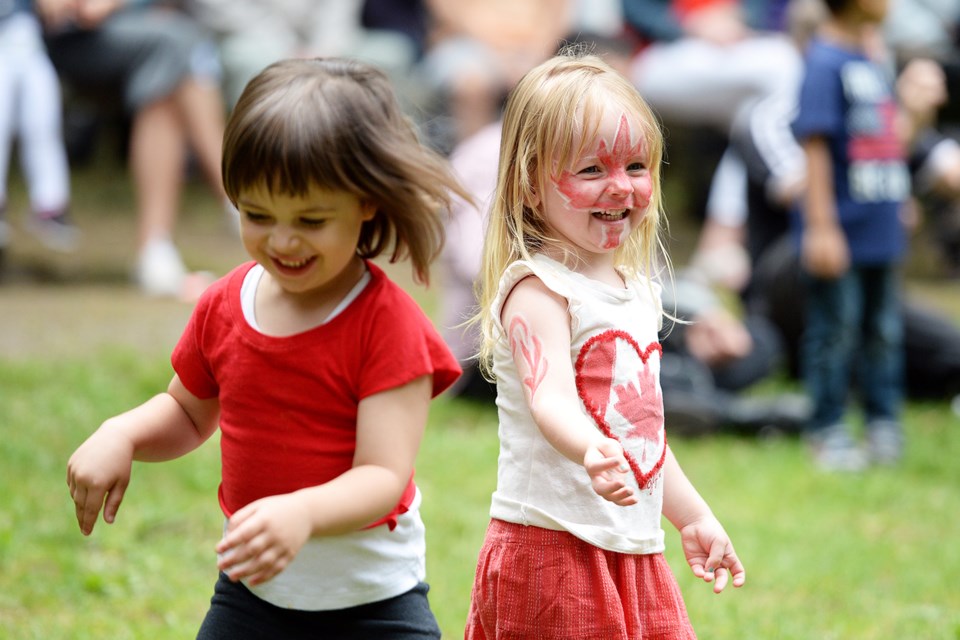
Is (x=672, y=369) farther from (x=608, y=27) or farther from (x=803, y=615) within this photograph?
(x=608, y=27)

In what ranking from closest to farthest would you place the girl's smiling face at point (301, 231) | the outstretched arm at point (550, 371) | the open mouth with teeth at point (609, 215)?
the outstretched arm at point (550, 371), the girl's smiling face at point (301, 231), the open mouth with teeth at point (609, 215)

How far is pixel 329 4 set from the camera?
28.6ft

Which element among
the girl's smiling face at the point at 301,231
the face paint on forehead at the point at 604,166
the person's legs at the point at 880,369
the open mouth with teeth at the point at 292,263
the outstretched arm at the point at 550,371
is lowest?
the person's legs at the point at 880,369

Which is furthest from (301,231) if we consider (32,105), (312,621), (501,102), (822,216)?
(501,102)

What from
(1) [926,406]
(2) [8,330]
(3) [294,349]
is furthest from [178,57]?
(3) [294,349]

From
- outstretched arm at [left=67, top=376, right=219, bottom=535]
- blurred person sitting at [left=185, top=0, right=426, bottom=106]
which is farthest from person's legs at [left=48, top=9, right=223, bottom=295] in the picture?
outstretched arm at [left=67, top=376, right=219, bottom=535]

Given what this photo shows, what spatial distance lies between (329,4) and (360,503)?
7.05 metres

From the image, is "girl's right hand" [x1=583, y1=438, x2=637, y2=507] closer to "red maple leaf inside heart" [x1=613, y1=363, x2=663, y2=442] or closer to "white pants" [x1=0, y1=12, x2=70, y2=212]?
"red maple leaf inside heart" [x1=613, y1=363, x2=663, y2=442]

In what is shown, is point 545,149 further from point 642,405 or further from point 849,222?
point 849,222

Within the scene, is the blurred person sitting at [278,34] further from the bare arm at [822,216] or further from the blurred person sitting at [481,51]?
the bare arm at [822,216]

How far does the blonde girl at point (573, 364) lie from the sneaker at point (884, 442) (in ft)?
10.8

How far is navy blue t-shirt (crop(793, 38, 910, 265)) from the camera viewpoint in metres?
5.11

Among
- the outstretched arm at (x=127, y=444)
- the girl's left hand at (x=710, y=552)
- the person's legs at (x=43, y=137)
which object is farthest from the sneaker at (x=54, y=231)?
the girl's left hand at (x=710, y=552)

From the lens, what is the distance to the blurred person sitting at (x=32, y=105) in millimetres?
6562
